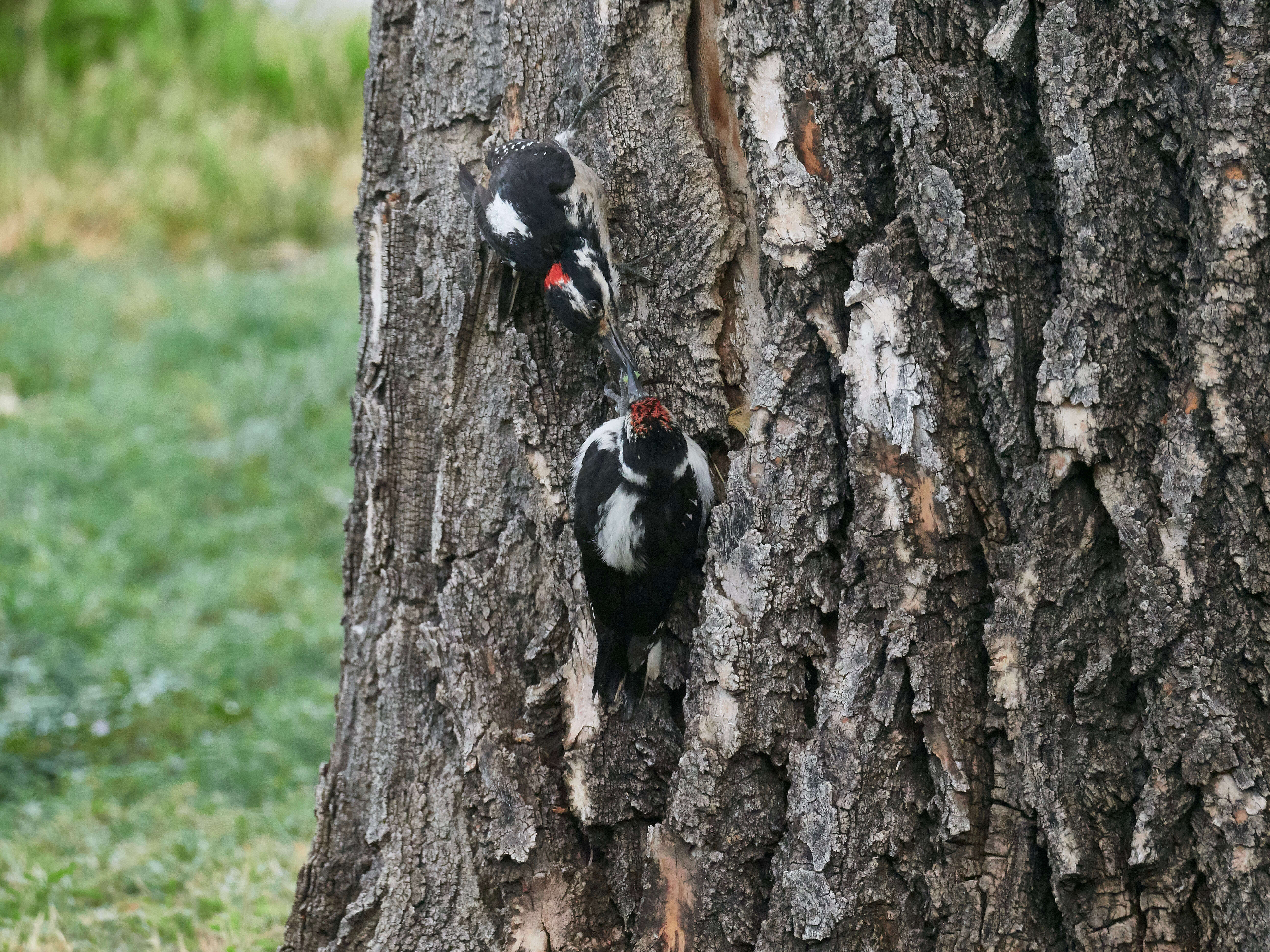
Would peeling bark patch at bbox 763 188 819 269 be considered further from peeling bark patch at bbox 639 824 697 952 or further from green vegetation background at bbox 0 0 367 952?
green vegetation background at bbox 0 0 367 952

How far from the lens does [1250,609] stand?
191 centimetres

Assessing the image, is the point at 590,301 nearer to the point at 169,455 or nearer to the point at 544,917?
the point at 544,917

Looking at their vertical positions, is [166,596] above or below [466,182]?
below

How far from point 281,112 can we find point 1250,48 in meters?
11.6

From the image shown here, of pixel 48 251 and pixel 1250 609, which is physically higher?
pixel 48 251

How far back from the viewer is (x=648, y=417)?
2309 mm

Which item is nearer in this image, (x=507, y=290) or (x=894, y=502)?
(x=894, y=502)

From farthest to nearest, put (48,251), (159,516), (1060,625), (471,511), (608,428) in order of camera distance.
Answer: (48,251), (159,516), (471,511), (608,428), (1060,625)

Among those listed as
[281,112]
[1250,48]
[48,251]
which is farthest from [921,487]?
[281,112]

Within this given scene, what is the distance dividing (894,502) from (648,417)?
1.74 ft

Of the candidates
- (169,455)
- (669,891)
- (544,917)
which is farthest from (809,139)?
(169,455)

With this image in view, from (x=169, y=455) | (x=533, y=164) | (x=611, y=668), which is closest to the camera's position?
(x=611, y=668)

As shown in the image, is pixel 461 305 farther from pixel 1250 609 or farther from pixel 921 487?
pixel 1250 609

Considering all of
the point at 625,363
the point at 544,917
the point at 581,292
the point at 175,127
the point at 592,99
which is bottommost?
the point at 544,917
